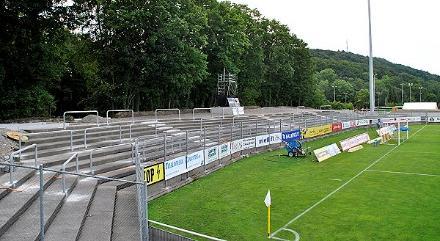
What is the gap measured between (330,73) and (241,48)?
428 feet

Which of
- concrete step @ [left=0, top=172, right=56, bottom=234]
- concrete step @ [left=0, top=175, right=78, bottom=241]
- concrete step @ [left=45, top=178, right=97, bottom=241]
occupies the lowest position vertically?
concrete step @ [left=45, top=178, right=97, bottom=241]

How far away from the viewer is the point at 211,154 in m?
22.0

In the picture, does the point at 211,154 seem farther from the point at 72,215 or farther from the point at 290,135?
the point at 72,215

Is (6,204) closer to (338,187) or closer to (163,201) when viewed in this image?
(163,201)

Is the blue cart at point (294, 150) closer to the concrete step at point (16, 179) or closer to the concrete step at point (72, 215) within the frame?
the concrete step at point (72, 215)

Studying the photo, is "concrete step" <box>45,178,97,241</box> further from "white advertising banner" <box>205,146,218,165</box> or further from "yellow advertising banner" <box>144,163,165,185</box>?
"white advertising banner" <box>205,146,218,165</box>

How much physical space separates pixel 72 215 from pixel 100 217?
0.81 meters

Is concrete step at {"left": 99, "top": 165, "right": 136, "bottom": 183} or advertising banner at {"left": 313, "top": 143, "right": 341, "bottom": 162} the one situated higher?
concrete step at {"left": 99, "top": 165, "right": 136, "bottom": 183}

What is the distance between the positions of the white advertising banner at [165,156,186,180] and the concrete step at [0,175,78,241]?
14.4ft

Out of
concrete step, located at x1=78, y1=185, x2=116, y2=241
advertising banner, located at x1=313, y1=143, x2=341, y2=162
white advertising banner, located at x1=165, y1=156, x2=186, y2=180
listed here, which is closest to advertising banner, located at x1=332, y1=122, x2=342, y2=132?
advertising banner, located at x1=313, y1=143, x2=341, y2=162

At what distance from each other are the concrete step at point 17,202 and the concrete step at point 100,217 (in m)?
1.40

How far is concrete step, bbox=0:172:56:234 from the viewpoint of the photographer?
28.9ft

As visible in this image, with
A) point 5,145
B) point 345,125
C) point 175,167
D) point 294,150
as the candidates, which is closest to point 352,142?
point 294,150

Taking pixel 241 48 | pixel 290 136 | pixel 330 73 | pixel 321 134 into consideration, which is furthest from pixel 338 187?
pixel 330 73
